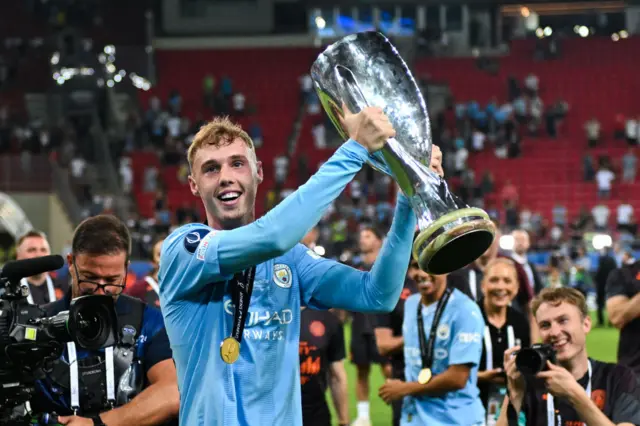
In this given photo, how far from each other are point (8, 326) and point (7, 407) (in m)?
0.25

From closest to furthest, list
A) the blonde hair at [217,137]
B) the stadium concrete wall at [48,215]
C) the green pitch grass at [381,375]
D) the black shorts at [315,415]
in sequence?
1. the blonde hair at [217,137]
2. the black shorts at [315,415]
3. the green pitch grass at [381,375]
4. the stadium concrete wall at [48,215]

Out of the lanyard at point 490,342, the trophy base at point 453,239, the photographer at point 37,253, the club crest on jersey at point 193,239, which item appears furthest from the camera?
the photographer at point 37,253

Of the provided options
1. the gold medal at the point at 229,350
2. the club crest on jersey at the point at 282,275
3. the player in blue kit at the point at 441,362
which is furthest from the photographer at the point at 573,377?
the gold medal at the point at 229,350

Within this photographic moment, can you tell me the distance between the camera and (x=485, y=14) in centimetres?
3434

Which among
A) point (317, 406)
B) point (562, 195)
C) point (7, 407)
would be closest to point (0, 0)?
point (562, 195)

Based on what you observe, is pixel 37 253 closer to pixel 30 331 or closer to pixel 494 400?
pixel 494 400

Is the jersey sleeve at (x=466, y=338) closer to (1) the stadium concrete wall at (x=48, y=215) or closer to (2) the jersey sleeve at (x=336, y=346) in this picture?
(2) the jersey sleeve at (x=336, y=346)

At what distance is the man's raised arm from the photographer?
2.99 metres

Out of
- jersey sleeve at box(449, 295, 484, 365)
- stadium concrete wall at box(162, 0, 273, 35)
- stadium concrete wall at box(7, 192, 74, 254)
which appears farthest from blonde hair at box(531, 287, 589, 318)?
stadium concrete wall at box(162, 0, 273, 35)

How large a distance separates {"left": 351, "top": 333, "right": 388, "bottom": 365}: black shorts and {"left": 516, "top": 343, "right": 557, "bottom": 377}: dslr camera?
584 cm

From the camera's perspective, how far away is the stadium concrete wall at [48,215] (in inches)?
977

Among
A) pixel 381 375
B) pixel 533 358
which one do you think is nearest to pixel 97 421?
pixel 533 358

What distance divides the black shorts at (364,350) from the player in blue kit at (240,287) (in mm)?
6842

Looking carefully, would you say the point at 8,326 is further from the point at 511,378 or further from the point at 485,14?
the point at 485,14
